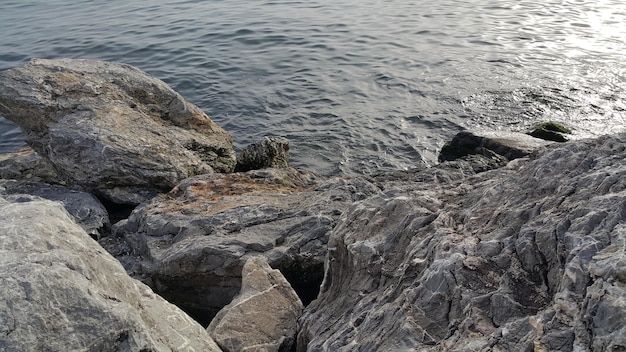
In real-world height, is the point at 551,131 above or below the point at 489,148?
below

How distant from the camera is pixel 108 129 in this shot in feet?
30.1

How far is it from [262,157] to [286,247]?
Answer: 4.08 meters

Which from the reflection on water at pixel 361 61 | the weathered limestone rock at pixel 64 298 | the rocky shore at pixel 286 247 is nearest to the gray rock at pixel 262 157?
the rocky shore at pixel 286 247

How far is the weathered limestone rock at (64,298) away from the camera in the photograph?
11.2 ft

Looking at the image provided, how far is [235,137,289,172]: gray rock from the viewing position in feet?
35.1

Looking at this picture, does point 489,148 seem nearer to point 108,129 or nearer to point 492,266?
point 108,129

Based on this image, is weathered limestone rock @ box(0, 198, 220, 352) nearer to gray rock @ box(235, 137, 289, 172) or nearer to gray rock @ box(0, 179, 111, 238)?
gray rock @ box(0, 179, 111, 238)

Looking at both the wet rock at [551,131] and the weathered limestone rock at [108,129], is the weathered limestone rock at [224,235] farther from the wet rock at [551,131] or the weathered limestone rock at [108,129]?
the wet rock at [551,131]

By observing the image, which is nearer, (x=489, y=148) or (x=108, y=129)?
(x=108, y=129)

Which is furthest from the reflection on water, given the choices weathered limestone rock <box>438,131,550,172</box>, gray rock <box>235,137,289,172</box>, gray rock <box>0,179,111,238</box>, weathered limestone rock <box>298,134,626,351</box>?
weathered limestone rock <box>298,134,626,351</box>

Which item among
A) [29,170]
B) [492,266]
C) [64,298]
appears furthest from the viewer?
[29,170]

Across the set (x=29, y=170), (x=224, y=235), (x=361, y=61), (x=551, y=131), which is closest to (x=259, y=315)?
(x=224, y=235)

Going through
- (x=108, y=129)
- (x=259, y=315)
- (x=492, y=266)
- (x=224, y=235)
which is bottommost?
(x=259, y=315)

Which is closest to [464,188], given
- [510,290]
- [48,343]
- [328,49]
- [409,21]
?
[510,290]
